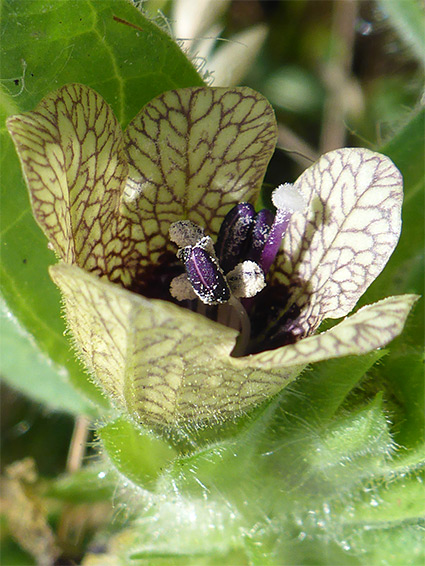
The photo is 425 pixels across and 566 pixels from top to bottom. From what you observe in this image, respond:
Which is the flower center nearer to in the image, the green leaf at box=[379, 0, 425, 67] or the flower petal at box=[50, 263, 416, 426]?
the flower petal at box=[50, 263, 416, 426]

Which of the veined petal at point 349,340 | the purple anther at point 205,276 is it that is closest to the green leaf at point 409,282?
the purple anther at point 205,276

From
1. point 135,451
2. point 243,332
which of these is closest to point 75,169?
point 243,332

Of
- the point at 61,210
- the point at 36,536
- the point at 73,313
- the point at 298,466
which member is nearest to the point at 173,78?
the point at 61,210

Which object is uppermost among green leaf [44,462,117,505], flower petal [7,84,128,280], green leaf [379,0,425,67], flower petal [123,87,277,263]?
flower petal [7,84,128,280]

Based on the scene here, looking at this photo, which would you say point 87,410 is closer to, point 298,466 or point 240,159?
point 298,466

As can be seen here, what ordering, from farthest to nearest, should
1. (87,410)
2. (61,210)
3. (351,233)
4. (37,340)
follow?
(87,410) → (37,340) → (351,233) → (61,210)

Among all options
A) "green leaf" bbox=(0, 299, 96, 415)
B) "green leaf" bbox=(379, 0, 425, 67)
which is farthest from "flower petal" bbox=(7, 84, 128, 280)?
"green leaf" bbox=(379, 0, 425, 67)

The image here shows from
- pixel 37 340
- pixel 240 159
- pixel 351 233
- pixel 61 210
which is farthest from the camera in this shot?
pixel 37 340

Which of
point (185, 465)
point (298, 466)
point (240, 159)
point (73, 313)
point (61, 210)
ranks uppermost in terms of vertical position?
point (61, 210)

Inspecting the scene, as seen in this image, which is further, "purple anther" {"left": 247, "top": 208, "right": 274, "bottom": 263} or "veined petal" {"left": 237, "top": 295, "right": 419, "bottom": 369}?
"purple anther" {"left": 247, "top": 208, "right": 274, "bottom": 263}
